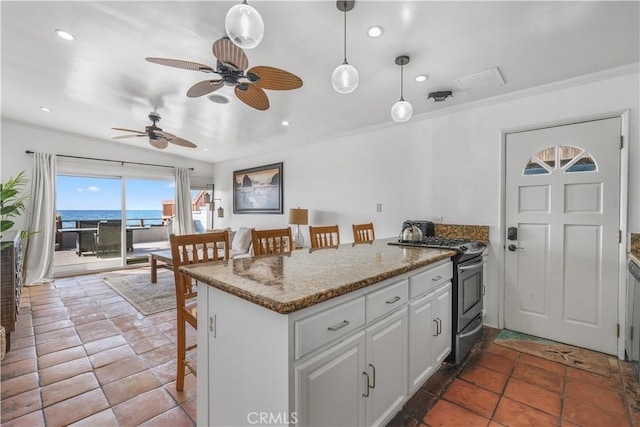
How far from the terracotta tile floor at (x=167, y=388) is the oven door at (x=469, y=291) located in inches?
14.5

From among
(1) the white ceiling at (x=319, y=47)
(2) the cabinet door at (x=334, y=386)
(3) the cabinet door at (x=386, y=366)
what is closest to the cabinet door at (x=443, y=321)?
(3) the cabinet door at (x=386, y=366)

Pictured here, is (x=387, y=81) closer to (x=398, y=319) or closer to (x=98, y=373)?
(x=398, y=319)

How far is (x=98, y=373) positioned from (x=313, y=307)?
82.5 inches

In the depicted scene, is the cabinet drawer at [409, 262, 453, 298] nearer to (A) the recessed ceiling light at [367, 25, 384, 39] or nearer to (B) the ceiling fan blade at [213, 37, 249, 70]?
(A) the recessed ceiling light at [367, 25, 384, 39]

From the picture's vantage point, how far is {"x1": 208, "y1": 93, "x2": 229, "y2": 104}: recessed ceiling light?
3.10 metres

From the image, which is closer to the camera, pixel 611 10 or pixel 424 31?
pixel 611 10

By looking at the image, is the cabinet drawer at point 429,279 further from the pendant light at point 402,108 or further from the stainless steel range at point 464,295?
the pendant light at point 402,108

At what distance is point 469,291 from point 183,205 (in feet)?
19.4

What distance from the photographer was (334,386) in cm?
113

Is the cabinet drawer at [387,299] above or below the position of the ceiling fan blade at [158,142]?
below

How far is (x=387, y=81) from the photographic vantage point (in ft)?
8.43

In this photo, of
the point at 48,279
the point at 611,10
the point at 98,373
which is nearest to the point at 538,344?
the point at 611,10

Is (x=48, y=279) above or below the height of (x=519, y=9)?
below

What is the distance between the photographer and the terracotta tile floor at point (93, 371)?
1.67m
